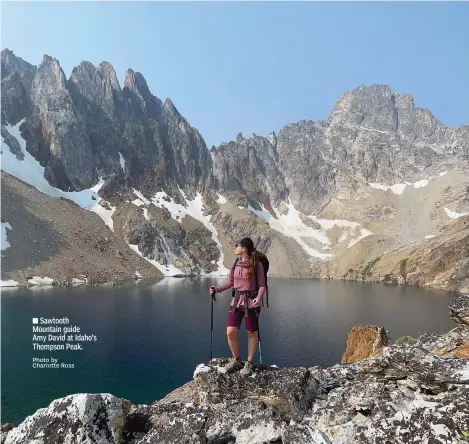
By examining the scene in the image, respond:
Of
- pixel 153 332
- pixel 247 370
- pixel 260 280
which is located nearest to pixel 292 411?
pixel 247 370

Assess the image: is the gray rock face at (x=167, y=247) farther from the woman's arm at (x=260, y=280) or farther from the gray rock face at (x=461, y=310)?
the woman's arm at (x=260, y=280)

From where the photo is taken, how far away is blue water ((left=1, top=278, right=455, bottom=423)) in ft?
138

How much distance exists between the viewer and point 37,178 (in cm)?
18488

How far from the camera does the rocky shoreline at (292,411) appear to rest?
635 cm

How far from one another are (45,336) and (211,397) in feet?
220

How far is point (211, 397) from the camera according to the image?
8805 mm

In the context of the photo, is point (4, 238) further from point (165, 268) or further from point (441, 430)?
point (441, 430)

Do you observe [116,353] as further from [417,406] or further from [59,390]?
[417,406]

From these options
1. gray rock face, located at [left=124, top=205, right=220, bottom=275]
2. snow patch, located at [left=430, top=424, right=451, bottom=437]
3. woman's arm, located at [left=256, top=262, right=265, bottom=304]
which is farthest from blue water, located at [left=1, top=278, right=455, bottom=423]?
gray rock face, located at [left=124, top=205, right=220, bottom=275]

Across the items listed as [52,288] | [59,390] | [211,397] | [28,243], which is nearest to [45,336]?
[59,390]

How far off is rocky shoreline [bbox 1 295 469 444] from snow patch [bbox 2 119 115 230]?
180 m

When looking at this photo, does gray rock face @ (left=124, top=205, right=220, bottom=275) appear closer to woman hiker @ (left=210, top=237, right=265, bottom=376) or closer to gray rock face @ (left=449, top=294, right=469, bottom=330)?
gray rock face @ (left=449, top=294, right=469, bottom=330)

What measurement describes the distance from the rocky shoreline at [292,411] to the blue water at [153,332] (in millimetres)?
32629

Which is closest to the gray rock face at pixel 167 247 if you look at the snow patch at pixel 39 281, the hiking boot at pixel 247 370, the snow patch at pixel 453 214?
the snow patch at pixel 39 281
